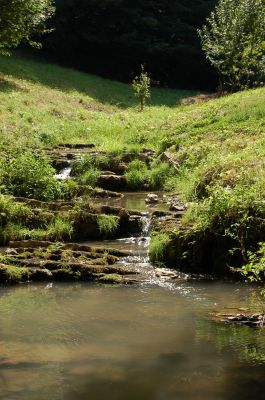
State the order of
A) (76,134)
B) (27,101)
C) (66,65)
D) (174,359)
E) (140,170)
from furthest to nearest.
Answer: (66,65) < (27,101) < (76,134) < (140,170) < (174,359)

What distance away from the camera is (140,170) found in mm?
17891

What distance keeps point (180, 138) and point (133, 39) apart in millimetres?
27958

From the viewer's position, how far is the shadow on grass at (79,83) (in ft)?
114

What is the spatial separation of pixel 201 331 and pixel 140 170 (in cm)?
1124

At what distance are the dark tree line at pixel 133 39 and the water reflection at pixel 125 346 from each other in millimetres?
39001

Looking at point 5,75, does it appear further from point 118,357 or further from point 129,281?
point 118,357

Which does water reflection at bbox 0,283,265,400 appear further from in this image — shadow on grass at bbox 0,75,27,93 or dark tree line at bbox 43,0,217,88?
dark tree line at bbox 43,0,217,88

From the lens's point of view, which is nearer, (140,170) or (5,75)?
(140,170)

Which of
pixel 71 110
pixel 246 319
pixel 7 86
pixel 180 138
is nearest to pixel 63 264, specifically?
pixel 246 319

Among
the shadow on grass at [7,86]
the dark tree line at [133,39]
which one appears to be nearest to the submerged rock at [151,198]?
the shadow on grass at [7,86]

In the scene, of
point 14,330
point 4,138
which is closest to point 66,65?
point 4,138

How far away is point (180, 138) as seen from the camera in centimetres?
1980

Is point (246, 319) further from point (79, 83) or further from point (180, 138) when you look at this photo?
point (79, 83)

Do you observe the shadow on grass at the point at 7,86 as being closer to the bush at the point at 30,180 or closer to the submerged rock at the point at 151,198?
the bush at the point at 30,180
